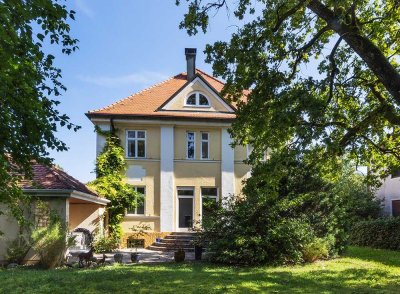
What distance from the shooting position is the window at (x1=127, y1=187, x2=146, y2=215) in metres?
23.6

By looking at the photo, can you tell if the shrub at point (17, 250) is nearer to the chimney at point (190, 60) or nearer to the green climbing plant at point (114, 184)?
the green climbing plant at point (114, 184)

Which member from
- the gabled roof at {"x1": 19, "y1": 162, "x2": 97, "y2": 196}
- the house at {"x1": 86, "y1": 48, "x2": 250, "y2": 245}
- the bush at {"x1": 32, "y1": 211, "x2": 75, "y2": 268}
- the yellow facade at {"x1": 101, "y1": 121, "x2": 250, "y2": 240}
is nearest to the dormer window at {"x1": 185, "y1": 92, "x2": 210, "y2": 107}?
the house at {"x1": 86, "y1": 48, "x2": 250, "y2": 245}

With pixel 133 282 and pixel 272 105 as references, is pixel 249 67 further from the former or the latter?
pixel 133 282

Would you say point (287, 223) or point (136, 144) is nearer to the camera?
point (287, 223)

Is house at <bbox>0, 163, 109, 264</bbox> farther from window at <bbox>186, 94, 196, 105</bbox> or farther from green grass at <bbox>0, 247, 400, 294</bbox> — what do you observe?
window at <bbox>186, 94, 196, 105</bbox>

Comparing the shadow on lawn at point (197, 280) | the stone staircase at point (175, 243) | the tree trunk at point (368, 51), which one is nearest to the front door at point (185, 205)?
the stone staircase at point (175, 243)

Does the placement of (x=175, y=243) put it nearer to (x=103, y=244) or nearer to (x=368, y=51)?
(x=103, y=244)

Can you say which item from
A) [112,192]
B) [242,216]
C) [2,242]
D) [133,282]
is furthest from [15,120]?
[112,192]

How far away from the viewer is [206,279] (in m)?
12.2

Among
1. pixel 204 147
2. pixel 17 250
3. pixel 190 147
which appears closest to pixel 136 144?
pixel 190 147

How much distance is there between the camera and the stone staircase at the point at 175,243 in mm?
21453

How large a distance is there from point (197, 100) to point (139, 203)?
6.65m

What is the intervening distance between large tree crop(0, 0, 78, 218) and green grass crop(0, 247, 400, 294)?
11.0 ft

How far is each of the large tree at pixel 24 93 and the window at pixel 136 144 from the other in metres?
14.3
